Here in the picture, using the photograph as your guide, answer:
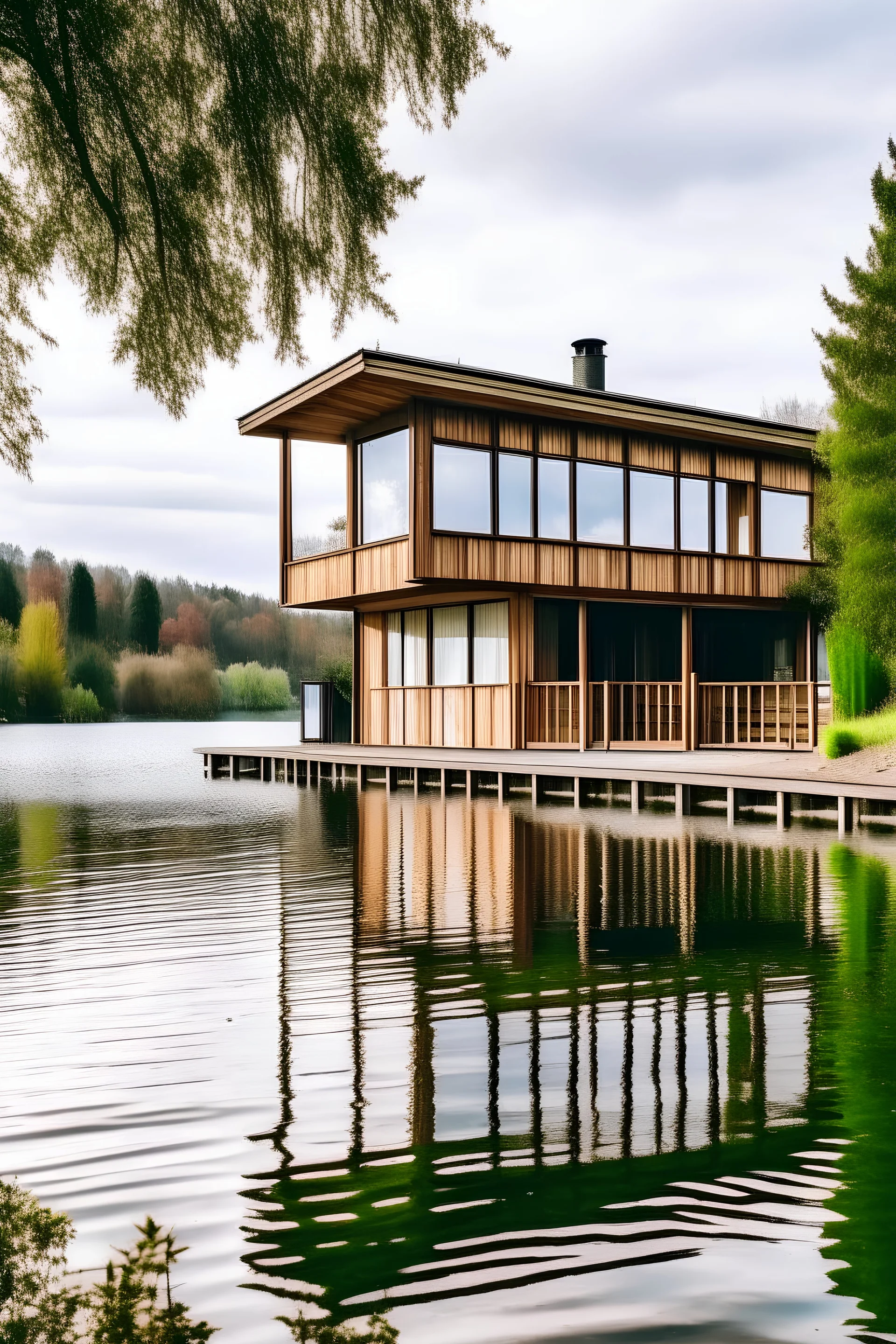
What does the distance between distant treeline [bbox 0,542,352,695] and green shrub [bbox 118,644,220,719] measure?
232cm

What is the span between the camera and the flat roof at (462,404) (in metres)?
19.9

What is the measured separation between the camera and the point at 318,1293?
122 inches

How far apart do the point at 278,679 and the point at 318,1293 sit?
84.2 meters

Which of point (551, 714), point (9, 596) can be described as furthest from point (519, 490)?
point (9, 596)

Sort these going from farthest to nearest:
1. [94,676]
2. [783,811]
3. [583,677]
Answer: [94,676] < [583,677] < [783,811]

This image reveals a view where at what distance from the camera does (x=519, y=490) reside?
2184cm

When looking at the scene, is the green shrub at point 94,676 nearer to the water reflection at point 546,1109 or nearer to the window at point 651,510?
the window at point 651,510

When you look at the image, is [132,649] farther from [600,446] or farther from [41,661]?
[600,446]

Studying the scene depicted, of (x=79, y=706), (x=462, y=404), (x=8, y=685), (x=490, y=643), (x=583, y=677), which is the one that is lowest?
(x=79, y=706)

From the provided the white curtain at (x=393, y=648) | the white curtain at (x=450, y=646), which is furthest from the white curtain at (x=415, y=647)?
the white curtain at (x=450, y=646)

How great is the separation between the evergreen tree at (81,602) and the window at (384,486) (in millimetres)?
61427

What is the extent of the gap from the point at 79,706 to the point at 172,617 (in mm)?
13109

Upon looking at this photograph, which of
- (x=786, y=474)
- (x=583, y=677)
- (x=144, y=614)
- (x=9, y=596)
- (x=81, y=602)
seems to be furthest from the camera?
(x=144, y=614)

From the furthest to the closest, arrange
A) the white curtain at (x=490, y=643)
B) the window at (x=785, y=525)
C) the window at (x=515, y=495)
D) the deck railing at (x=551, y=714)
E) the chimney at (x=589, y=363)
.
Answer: the chimney at (x=589, y=363), the window at (x=785, y=525), the white curtain at (x=490, y=643), the deck railing at (x=551, y=714), the window at (x=515, y=495)
